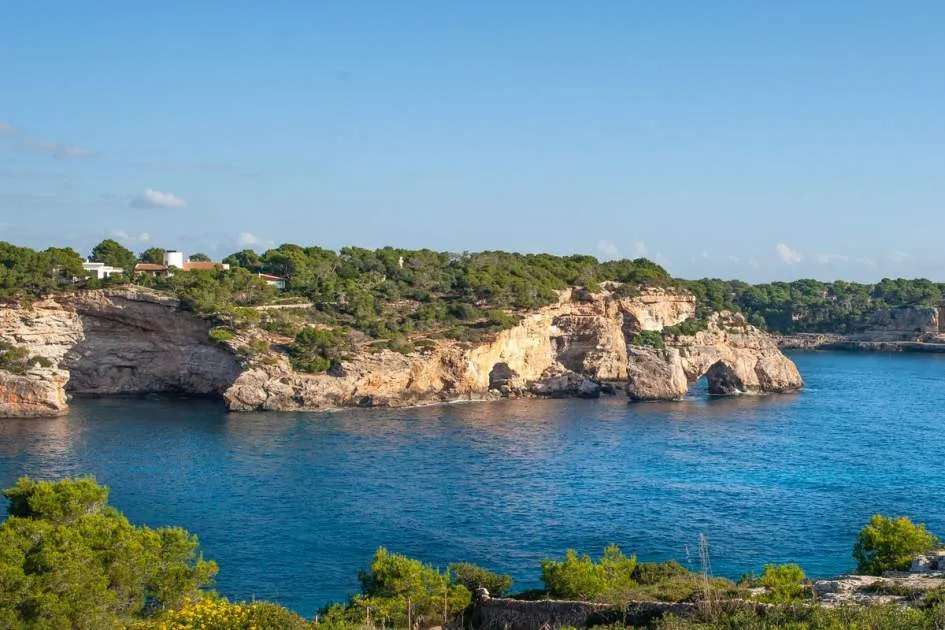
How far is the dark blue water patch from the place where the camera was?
32719 mm

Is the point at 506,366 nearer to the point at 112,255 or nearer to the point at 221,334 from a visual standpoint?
the point at 221,334

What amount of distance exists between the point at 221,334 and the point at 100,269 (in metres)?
15.2

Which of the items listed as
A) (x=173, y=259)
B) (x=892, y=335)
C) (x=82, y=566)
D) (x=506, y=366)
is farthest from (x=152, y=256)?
(x=892, y=335)

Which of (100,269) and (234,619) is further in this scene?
(100,269)

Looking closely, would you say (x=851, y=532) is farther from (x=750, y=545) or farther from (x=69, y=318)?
(x=69, y=318)

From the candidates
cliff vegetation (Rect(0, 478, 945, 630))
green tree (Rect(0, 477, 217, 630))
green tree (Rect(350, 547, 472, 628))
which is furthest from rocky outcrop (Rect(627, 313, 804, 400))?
green tree (Rect(0, 477, 217, 630))

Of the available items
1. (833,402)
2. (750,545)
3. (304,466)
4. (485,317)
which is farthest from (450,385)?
(750,545)

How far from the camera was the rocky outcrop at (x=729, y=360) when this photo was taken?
73.1m

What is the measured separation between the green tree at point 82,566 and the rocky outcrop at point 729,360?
160ft

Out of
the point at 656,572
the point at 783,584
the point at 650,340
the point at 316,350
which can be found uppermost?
the point at 650,340

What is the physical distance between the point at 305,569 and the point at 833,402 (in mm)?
50644

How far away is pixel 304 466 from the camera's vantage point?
45.0 m

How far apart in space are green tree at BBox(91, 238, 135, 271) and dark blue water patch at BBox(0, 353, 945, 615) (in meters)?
15.7

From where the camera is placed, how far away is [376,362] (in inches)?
2522
